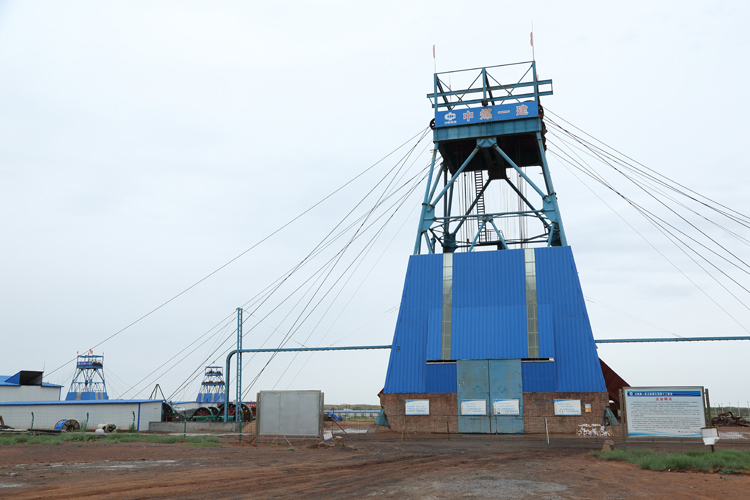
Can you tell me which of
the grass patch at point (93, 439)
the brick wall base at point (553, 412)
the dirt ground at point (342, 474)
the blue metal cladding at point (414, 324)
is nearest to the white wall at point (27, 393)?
the grass patch at point (93, 439)

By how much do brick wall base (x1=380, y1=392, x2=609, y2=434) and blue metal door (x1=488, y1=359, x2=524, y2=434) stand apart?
1.32 feet

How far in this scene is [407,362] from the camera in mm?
Answer: 32562

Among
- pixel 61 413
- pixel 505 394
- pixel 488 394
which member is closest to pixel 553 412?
pixel 505 394

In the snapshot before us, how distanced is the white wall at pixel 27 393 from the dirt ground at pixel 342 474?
31291mm

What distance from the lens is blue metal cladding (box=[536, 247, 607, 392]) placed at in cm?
2942

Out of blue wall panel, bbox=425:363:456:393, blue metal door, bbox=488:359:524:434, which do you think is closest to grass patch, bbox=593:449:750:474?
blue metal door, bbox=488:359:524:434

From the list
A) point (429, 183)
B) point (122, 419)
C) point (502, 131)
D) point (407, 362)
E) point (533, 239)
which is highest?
point (502, 131)

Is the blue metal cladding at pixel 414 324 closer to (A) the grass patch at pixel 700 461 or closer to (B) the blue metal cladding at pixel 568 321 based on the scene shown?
(B) the blue metal cladding at pixel 568 321

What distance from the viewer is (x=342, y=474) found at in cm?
1480

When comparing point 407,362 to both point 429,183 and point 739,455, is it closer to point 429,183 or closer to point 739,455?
point 429,183

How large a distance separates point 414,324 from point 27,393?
37676 millimetres

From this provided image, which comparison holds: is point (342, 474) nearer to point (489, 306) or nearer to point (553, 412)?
point (553, 412)

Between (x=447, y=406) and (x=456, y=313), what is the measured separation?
516 centimetres

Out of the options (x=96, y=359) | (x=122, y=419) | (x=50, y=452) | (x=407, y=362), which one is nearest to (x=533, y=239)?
(x=407, y=362)
